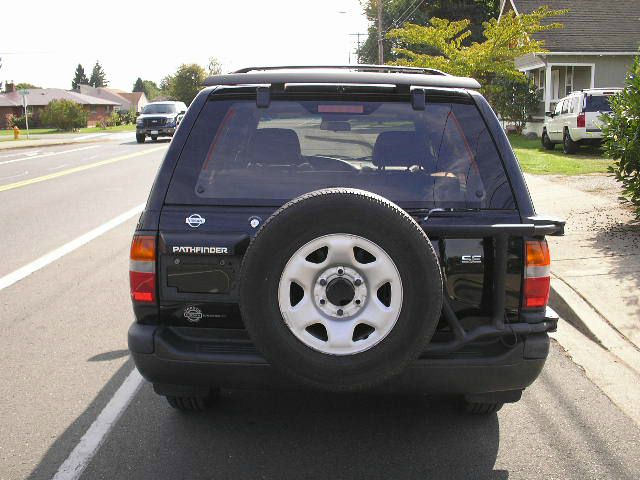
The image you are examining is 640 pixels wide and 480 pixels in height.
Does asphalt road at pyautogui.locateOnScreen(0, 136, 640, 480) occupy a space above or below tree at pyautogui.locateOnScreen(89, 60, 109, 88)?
below

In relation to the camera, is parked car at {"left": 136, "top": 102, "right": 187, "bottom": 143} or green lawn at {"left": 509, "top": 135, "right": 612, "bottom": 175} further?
parked car at {"left": 136, "top": 102, "right": 187, "bottom": 143}

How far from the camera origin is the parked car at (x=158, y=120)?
36.7 m

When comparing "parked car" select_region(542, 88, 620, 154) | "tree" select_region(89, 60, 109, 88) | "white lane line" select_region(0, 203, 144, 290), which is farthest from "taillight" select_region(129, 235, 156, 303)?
"tree" select_region(89, 60, 109, 88)

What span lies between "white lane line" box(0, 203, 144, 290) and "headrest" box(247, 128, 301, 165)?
4.63 meters

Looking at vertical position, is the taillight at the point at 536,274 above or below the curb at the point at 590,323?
above

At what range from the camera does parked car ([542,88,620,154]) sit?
20.7 metres

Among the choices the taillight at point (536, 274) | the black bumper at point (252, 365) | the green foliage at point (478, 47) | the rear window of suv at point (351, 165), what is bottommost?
the black bumper at point (252, 365)

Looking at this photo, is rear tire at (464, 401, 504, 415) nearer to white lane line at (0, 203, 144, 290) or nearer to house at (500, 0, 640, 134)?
white lane line at (0, 203, 144, 290)

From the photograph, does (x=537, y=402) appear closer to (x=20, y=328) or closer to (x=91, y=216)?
(x=20, y=328)

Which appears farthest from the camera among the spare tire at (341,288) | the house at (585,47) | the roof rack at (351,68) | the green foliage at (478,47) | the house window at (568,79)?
the house window at (568,79)

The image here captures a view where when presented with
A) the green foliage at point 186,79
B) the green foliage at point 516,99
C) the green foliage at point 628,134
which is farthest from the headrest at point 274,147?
the green foliage at point 186,79

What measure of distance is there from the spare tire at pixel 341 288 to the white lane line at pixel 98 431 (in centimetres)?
123

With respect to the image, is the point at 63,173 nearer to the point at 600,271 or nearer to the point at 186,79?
the point at 600,271

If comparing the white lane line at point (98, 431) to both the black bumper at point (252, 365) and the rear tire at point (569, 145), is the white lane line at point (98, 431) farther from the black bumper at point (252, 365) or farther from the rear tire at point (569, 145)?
the rear tire at point (569, 145)
